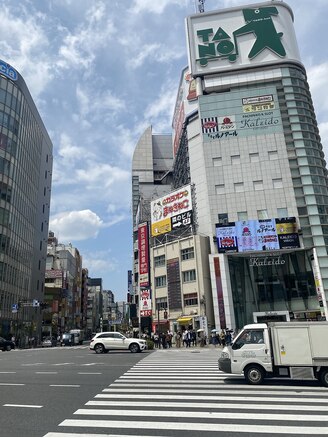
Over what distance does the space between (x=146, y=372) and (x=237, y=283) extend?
40710 mm

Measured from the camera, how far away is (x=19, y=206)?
60.6 metres

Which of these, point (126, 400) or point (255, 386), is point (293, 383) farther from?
point (126, 400)

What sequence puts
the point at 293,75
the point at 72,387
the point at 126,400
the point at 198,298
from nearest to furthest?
the point at 126,400 < the point at 72,387 < the point at 198,298 < the point at 293,75

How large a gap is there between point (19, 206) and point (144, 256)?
2303cm

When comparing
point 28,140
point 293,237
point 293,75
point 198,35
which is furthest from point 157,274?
point 198,35

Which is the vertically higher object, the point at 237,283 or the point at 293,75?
the point at 293,75

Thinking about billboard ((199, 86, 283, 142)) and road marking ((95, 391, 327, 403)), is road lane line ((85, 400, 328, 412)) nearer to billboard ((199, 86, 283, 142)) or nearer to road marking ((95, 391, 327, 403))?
road marking ((95, 391, 327, 403))

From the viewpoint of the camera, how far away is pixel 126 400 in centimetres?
935

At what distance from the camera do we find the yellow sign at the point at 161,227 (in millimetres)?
58994

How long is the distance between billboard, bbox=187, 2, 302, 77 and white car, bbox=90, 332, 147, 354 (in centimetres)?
5206

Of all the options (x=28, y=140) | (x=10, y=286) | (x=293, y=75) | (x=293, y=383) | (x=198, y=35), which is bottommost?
(x=293, y=383)

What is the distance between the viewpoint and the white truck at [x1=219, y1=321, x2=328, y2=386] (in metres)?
11.2

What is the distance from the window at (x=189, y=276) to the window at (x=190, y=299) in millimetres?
2223

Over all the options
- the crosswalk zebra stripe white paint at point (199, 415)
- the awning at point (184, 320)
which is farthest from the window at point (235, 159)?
the crosswalk zebra stripe white paint at point (199, 415)
